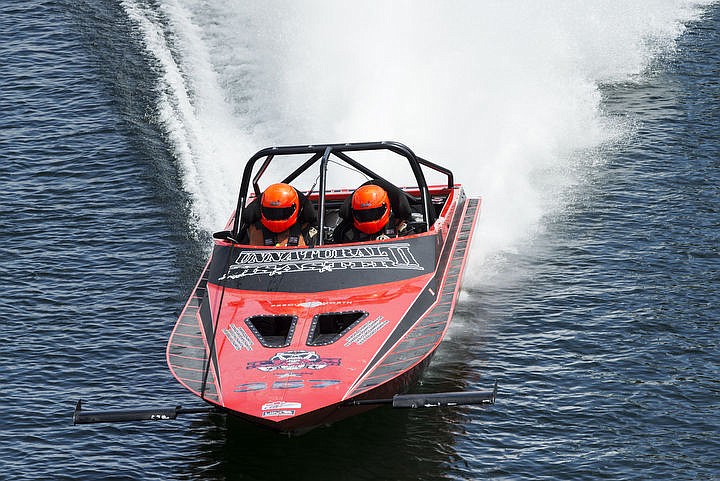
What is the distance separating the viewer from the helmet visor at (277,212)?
1488 cm

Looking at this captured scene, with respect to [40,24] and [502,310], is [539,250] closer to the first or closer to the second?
[502,310]

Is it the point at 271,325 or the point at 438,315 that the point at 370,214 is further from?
the point at 271,325

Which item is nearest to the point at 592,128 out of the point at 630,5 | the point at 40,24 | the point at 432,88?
the point at 432,88

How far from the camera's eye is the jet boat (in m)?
11.8

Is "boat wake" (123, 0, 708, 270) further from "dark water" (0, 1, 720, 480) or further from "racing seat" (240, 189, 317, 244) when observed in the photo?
"racing seat" (240, 189, 317, 244)

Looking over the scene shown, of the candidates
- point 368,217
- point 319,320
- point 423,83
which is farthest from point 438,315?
point 423,83

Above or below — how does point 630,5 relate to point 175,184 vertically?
above

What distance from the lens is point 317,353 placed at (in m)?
12.4

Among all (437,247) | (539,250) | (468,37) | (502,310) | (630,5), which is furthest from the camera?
(630,5)

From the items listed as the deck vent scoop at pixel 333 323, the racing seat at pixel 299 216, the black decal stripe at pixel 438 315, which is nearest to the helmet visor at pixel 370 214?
the racing seat at pixel 299 216

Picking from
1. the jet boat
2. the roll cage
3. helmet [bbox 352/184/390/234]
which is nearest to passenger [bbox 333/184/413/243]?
helmet [bbox 352/184/390/234]

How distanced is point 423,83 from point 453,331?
9.56m

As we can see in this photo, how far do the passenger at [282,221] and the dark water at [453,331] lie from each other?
91.2 inches

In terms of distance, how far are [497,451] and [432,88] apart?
12.6 meters
